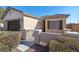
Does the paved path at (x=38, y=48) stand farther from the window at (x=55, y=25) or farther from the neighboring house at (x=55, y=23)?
the window at (x=55, y=25)

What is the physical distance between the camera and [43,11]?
343 centimetres

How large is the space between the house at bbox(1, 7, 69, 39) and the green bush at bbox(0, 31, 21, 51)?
0.45ft

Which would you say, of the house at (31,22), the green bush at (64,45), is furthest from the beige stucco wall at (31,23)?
the green bush at (64,45)

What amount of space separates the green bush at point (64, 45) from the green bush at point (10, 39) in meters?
0.90

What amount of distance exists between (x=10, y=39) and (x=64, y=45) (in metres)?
1.42

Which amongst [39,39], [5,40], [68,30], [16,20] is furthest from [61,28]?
[5,40]

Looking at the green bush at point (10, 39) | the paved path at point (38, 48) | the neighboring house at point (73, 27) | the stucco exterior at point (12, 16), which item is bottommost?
the paved path at point (38, 48)

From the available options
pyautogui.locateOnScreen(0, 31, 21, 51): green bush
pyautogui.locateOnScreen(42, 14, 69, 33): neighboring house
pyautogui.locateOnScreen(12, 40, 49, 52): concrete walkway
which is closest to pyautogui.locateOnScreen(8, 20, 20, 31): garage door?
pyautogui.locateOnScreen(0, 31, 21, 51): green bush

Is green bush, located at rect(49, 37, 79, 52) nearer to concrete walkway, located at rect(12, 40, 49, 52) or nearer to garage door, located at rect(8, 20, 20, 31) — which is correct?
concrete walkway, located at rect(12, 40, 49, 52)

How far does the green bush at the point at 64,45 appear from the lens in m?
3.35

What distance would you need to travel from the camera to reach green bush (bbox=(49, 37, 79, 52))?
11.0 ft
